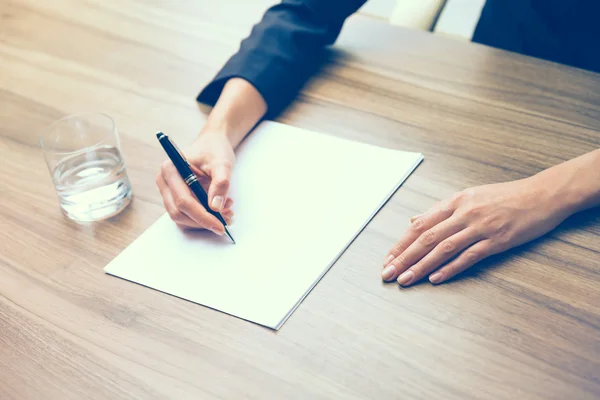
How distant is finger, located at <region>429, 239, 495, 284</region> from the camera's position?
2.36ft

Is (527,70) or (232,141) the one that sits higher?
(527,70)

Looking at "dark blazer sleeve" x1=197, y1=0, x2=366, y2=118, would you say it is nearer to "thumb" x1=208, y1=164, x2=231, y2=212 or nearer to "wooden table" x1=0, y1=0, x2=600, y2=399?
"wooden table" x1=0, y1=0, x2=600, y2=399

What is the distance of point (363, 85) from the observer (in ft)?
3.50

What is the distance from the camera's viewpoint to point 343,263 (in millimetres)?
748

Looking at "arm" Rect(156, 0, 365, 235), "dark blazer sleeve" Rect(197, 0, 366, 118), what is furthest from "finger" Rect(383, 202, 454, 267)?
"dark blazer sleeve" Rect(197, 0, 366, 118)

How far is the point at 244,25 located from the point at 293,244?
0.65 meters

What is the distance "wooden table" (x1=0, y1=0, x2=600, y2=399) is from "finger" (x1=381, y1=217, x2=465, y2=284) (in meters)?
0.02

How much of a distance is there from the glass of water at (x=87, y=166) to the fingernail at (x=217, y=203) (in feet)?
0.48

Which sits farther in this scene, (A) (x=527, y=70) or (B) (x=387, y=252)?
(A) (x=527, y=70)

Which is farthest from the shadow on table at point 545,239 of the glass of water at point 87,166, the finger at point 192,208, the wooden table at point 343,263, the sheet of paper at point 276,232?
the glass of water at point 87,166

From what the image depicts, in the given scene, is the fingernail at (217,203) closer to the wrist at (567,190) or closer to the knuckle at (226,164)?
the knuckle at (226,164)

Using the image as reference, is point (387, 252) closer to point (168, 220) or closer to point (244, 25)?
point (168, 220)

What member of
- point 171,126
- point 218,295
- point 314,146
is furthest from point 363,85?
point 218,295

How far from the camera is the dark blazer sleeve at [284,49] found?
1036mm
